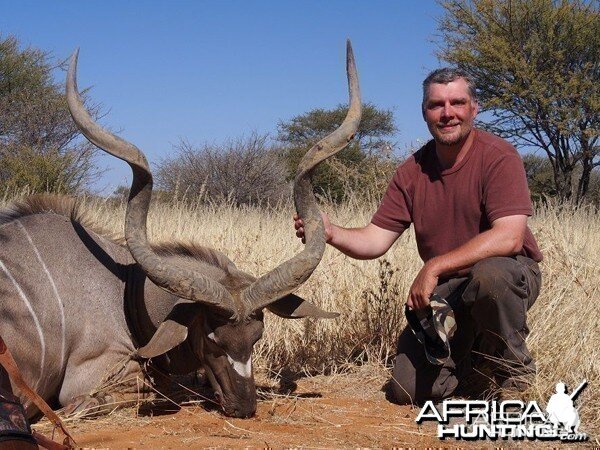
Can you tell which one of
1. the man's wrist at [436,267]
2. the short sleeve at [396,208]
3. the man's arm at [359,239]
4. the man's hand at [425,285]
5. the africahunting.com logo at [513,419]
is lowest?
the africahunting.com logo at [513,419]

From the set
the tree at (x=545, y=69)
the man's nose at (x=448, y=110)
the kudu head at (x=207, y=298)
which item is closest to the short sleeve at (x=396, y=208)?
the man's nose at (x=448, y=110)

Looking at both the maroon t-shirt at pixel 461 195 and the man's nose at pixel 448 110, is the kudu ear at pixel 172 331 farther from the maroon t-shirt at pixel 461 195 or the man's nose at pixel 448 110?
the man's nose at pixel 448 110

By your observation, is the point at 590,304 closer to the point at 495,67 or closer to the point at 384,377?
the point at 384,377

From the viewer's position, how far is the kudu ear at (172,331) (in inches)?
149

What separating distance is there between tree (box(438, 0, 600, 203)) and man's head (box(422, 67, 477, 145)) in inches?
431

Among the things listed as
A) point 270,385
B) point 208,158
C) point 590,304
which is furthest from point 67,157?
point 590,304

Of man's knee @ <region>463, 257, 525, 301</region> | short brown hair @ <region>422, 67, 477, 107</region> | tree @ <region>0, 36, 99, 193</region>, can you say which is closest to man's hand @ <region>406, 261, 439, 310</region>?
man's knee @ <region>463, 257, 525, 301</region>

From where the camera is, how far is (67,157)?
1148 cm

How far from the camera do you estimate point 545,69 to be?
15.2m

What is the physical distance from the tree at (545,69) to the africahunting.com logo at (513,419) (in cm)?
1155

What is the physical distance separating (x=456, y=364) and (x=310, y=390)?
821 millimetres

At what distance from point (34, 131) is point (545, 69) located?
29.7 feet

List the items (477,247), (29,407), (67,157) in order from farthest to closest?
(67,157) < (477,247) < (29,407)

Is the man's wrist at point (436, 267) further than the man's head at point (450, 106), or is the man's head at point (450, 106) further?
the man's head at point (450, 106)
